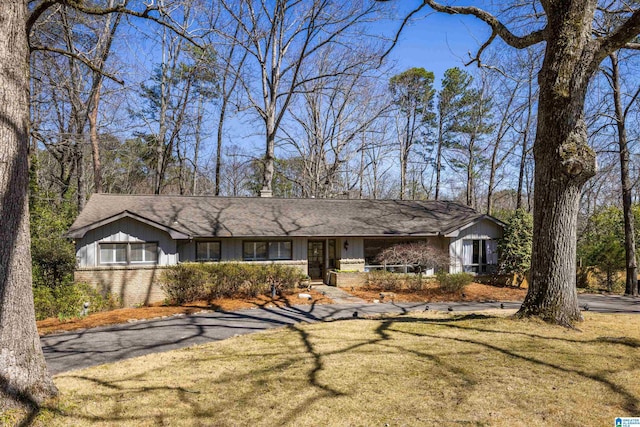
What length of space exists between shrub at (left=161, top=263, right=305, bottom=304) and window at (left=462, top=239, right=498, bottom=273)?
33.3 ft

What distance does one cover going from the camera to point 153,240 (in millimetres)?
16172

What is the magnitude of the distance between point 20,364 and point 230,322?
690cm

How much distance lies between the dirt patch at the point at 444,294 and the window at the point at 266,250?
12.5 ft

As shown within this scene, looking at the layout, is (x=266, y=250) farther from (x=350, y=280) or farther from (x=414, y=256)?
(x=414, y=256)

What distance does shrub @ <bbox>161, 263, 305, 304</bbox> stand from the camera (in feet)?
46.7

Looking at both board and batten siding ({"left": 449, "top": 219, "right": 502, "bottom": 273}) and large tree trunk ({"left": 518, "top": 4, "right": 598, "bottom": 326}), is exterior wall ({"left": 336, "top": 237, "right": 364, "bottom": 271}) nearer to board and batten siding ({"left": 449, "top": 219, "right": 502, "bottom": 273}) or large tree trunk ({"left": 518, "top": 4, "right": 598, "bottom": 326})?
board and batten siding ({"left": 449, "top": 219, "right": 502, "bottom": 273})

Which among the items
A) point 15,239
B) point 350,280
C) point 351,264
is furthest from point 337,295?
point 15,239

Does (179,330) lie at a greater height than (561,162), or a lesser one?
lesser

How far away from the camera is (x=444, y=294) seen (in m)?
17.1

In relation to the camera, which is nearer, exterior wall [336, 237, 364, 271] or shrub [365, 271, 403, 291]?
shrub [365, 271, 403, 291]

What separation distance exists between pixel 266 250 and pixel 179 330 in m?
9.03

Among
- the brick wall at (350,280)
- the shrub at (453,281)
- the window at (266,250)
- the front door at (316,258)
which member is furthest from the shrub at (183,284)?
the shrub at (453,281)

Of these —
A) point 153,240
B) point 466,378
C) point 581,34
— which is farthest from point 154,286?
point 581,34

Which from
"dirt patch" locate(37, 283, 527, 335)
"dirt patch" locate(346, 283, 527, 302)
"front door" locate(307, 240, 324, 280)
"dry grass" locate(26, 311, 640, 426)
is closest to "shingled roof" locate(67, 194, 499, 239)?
"front door" locate(307, 240, 324, 280)
